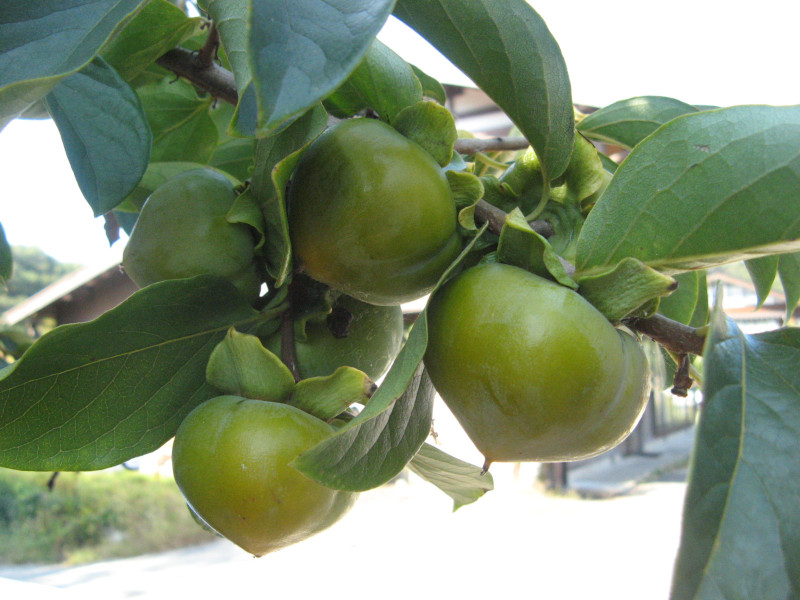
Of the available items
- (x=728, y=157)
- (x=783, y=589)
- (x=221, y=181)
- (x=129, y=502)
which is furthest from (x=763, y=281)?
(x=129, y=502)

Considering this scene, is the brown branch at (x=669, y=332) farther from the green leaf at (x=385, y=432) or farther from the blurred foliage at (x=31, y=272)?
the blurred foliage at (x=31, y=272)

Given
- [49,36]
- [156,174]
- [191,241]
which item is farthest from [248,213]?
[156,174]

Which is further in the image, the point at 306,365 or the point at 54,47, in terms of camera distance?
the point at 306,365

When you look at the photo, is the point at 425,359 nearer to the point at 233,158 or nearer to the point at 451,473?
the point at 451,473

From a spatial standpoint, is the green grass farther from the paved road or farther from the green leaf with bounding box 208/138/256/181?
the green leaf with bounding box 208/138/256/181

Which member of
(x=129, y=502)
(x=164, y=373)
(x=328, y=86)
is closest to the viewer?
(x=328, y=86)

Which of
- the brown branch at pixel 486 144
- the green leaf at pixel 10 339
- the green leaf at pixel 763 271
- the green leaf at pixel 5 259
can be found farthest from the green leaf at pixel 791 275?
the green leaf at pixel 10 339

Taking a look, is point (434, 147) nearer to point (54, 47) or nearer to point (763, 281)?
point (54, 47)
